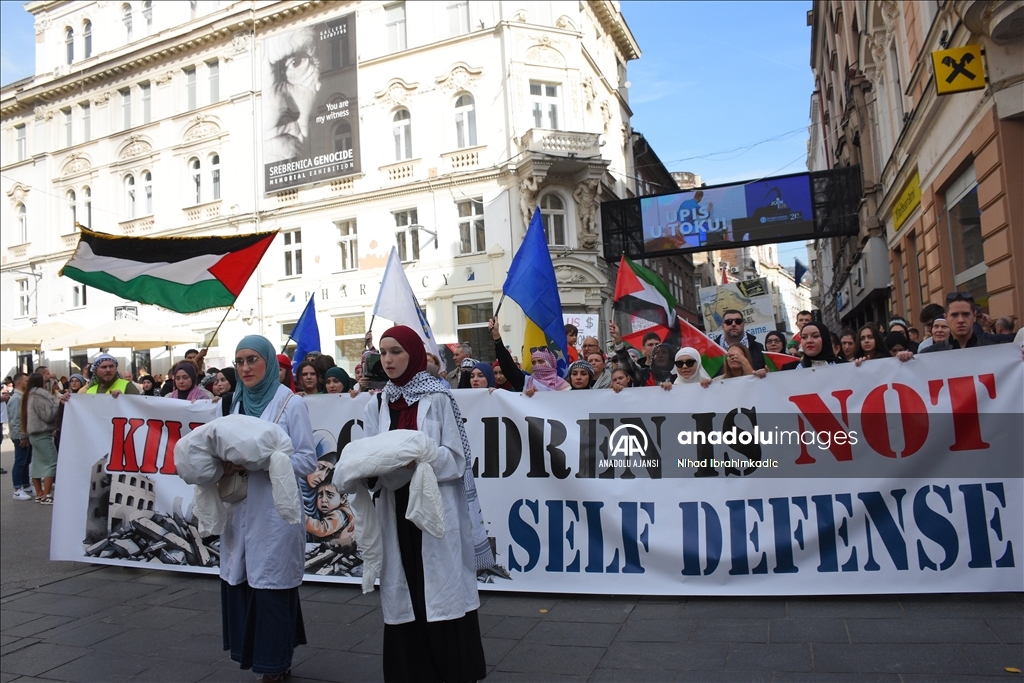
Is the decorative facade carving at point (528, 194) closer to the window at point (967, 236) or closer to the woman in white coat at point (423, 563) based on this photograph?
the window at point (967, 236)

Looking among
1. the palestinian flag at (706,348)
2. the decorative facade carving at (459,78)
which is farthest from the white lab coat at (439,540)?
the decorative facade carving at (459,78)

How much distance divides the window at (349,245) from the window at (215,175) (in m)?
6.09

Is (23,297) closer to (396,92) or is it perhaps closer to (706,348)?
(396,92)

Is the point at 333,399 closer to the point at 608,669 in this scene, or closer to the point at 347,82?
the point at 608,669

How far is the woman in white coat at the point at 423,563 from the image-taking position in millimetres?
3355

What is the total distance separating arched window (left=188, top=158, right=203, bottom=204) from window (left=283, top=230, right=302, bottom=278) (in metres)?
5.03

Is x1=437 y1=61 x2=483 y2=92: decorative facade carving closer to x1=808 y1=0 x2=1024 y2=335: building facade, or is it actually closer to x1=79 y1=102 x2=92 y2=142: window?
x1=808 y1=0 x2=1024 y2=335: building facade

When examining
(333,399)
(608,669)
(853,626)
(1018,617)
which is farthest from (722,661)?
(333,399)

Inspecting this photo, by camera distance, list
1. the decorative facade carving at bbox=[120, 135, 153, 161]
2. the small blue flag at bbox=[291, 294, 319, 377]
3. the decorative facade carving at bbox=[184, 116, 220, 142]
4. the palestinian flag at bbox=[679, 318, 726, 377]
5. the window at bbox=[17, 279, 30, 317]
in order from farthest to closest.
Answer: the window at bbox=[17, 279, 30, 317]
the decorative facade carving at bbox=[120, 135, 153, 161]
the decorative facade carving at bbox=[184, 116, 220, 142]
the small blue flag at bbox=[291, 294, 319, 377]
the palestinian flag at bbox=[679, 318, 726, 377]

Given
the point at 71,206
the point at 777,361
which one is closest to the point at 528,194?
the point at 777,361

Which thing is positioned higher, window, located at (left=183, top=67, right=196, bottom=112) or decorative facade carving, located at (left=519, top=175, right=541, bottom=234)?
window, located at (left=183, top=67, right=196, bottom=112)

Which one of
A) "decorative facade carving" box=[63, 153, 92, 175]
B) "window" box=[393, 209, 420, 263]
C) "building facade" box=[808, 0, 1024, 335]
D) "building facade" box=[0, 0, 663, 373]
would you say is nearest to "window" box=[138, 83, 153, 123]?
"building facade" box=[0, 0, 663, 373]

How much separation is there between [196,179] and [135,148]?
149 inches

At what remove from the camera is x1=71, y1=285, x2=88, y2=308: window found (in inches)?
1276
